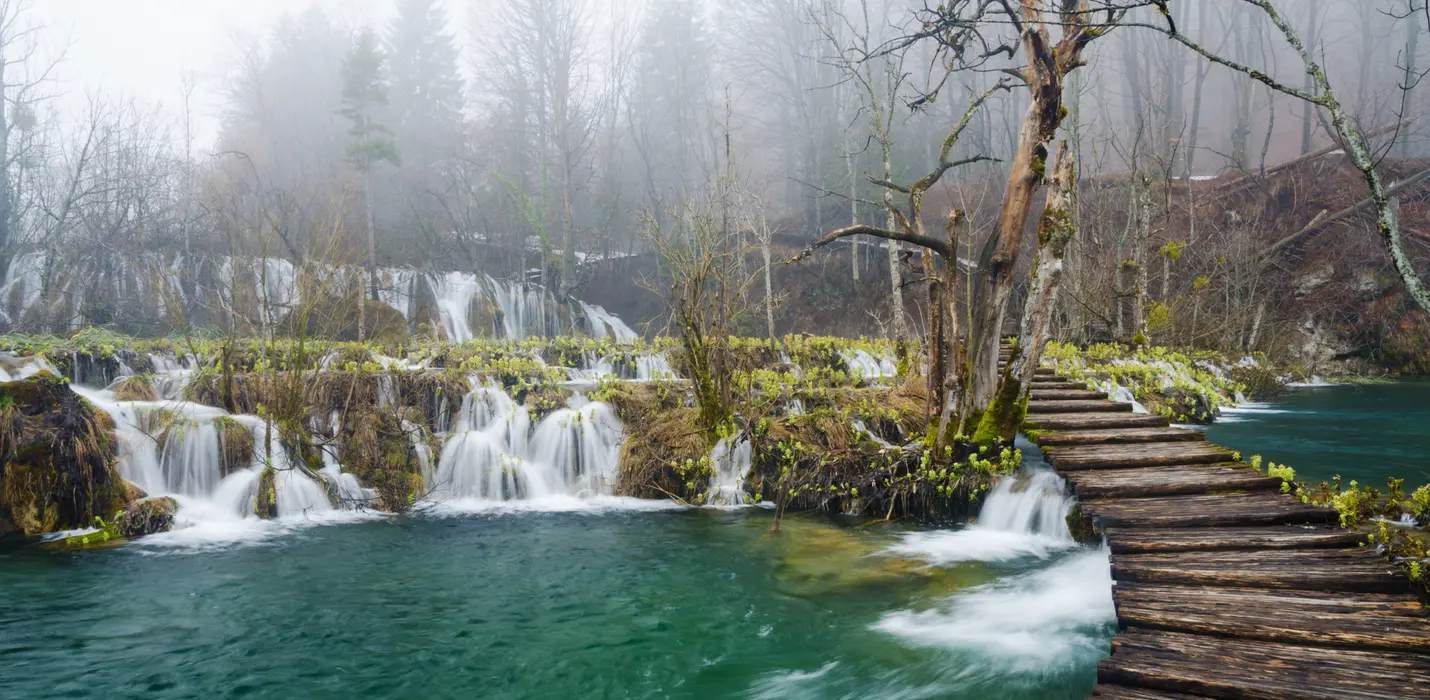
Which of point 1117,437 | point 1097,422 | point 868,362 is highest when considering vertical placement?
point 868,362

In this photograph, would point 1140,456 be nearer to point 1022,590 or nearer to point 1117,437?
point 1117,437

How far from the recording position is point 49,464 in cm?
772

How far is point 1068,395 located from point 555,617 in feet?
22.5

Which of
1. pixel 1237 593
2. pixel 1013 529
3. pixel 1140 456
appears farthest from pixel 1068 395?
pixel 1237 593

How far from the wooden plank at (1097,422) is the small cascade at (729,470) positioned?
Result: 3.36 metres

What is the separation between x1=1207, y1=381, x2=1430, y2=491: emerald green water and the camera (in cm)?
945

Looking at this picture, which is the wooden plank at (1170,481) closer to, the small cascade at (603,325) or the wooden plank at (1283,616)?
the wooden plank at (1283,616)

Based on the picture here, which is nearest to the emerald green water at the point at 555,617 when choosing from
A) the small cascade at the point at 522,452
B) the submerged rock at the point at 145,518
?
the submerged rock at the point at 145,518

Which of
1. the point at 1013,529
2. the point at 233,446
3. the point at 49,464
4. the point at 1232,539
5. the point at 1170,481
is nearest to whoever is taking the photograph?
the point at 1232,539

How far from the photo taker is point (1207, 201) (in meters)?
26.4

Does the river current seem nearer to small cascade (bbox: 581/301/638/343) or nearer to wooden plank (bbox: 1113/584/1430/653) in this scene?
wooden plank (bbox: 1113/584/1430/653)

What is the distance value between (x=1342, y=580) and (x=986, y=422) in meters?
3.55

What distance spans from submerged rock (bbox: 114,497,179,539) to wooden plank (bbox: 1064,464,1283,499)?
9.17m

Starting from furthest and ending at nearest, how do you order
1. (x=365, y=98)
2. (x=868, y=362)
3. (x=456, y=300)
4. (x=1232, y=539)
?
(x=365, y=98) < (x=456, y=300) < (x=868, y=362) < (x=1232, y=539)
